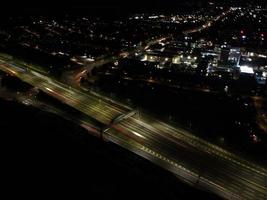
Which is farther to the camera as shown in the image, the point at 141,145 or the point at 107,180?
the point at 141,145

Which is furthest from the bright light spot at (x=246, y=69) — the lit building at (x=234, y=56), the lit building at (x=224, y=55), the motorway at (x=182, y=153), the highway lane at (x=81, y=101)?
the highway lane at (x=81, y=101)

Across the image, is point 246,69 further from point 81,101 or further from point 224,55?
point 81,101

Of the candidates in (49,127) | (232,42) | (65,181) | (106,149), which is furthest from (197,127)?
(232,42)

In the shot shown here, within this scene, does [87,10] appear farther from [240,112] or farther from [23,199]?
[23,199]

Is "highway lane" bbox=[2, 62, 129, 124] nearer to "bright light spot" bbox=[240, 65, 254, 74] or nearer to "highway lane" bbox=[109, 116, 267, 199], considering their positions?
"highway lane" bbox=[109, 116, 267, 199]

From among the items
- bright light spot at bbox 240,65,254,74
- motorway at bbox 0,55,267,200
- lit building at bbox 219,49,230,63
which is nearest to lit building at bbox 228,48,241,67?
lit building at bbox 219,49,230,63

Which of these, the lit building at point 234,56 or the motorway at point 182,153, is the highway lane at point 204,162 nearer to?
the motorway at point 182,153

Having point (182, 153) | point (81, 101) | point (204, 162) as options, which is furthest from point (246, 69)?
point (204, 162)

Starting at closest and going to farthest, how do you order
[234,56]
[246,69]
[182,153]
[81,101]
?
[182,153] < [81,101] < [246,69] < [234,56]
